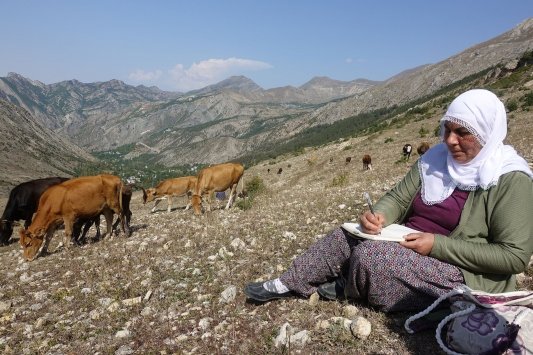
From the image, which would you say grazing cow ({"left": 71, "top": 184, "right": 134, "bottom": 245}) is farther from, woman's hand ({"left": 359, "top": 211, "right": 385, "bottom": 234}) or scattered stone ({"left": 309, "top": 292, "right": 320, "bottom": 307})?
woman's hand ({"left": 359, "top": 211, "right": 385, "bottom": 234})

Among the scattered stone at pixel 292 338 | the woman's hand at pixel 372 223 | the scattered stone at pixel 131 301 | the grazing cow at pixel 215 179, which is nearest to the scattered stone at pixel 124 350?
the scattered stone at pixel 131 301

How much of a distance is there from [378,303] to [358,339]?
19.9 inches

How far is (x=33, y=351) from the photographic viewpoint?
16.3 feet

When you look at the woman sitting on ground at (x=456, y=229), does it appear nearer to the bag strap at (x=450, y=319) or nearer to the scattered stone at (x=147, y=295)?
the bag strap at (x=450, y=319)

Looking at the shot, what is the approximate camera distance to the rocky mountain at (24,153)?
11069 centimetres

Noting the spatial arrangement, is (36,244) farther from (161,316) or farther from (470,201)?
(470,201)

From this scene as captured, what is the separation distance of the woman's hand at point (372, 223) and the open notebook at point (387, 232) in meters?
0.06

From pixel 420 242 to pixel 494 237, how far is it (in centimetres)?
67

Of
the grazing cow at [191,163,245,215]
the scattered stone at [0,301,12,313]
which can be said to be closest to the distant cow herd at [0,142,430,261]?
the grazing cow at [191,163,245,215]

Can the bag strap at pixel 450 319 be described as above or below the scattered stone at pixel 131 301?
above

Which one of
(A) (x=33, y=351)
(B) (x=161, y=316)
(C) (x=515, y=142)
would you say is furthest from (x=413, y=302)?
(C) (x=515, y=142)

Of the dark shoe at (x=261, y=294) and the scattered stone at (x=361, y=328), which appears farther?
the dark shoe at (x=261, y=294)

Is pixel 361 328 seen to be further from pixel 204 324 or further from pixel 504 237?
pixel 204 324

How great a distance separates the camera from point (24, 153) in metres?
142
